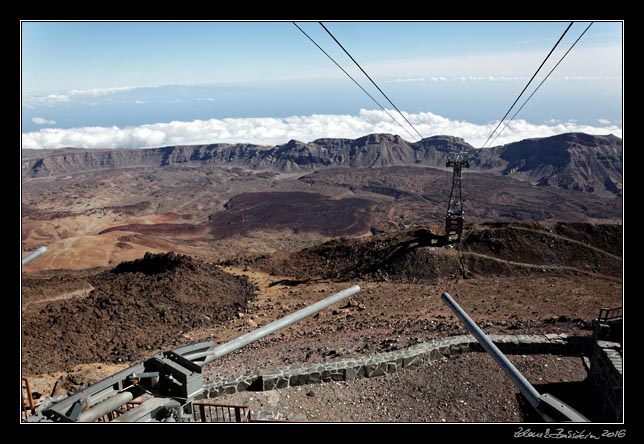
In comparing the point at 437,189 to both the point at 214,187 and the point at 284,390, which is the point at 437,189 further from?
the point at 284,390

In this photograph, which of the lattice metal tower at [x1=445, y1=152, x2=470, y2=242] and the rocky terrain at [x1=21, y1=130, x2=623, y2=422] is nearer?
the rocky terrain at [x1=21, y1=130, x2=623, y2=422]

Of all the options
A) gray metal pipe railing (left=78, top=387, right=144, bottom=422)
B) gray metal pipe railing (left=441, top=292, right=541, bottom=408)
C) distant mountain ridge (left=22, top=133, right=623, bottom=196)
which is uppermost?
distant mountain ridge (left=22, top=133, right=623, bottom=196)

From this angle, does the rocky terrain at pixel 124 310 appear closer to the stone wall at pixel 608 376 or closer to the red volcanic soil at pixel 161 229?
the stone wall at pixel 608 376

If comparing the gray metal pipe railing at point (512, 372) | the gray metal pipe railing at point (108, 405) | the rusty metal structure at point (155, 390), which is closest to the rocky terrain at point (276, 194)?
the rusty metal structure at point (155, 390)

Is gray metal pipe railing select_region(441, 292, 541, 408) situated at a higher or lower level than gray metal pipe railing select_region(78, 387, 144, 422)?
higher

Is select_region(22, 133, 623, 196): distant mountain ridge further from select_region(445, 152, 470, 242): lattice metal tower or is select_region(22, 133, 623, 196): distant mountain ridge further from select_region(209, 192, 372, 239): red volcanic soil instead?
select_region(445, 152, 470, 242): lattice metal tower

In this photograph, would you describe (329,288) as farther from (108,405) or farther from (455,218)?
(108,405)

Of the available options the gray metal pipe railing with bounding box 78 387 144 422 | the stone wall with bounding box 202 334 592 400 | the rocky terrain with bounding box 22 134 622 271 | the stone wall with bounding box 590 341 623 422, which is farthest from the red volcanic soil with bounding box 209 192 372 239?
the gray metal pipe railing with bounding box 78 387 144 422
